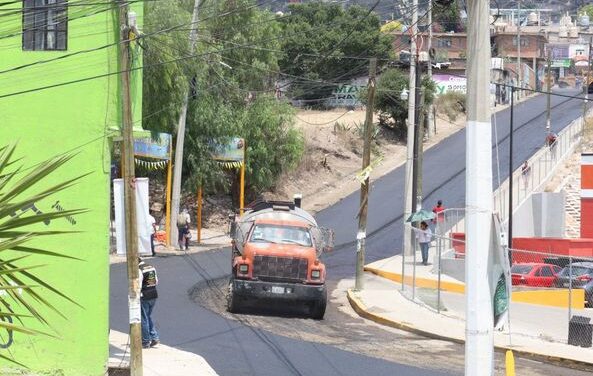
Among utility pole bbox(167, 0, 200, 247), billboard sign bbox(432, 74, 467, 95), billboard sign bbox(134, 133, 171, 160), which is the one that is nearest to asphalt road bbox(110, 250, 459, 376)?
billboard sign bbox(134, 133, 171, 160)

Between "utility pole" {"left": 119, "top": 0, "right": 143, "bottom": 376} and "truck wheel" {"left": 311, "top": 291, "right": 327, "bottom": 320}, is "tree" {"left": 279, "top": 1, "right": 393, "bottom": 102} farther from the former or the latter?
"utility pole" {"left": 119, "top": 0, "right": 143, "bottom": 376}

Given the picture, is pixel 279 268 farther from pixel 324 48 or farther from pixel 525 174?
pixel 324 48

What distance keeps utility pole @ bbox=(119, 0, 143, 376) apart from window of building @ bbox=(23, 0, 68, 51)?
1.08 meters

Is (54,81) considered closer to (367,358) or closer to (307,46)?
(367,358)

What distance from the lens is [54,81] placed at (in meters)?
18.7

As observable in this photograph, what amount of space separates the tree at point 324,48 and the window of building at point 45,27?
63.6 metres

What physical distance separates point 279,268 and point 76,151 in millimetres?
9337

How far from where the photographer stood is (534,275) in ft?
115

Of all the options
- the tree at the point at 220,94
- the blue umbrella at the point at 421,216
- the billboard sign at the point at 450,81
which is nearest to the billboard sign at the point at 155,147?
the tree at the point at 220,94

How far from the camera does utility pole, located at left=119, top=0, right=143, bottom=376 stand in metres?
17.8

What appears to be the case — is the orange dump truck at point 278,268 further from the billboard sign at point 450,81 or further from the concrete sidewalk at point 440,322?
the billboard sign at point 450,81

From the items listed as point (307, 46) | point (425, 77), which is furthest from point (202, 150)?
point (307, 46)

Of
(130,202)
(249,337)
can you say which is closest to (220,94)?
(249,337)

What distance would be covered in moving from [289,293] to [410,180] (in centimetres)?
1553
